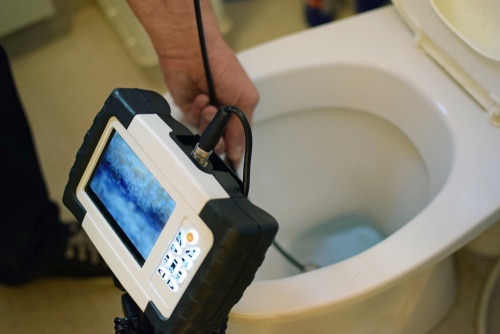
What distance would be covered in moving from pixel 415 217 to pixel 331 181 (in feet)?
0.95

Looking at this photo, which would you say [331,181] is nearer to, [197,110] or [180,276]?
[197,110]

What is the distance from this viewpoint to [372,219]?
0.91 meters

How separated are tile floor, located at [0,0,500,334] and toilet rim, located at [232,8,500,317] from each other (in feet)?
1.29

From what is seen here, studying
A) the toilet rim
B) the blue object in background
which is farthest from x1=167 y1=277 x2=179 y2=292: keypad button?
the blue object in background

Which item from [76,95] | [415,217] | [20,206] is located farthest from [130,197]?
[76,95]

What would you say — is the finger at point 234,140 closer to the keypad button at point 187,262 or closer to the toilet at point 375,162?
the toilet at point 375,162

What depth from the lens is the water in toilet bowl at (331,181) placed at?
2.68 ft

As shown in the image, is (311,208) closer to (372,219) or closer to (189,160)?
(372,219)

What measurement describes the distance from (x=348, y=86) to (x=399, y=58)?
0.26ft

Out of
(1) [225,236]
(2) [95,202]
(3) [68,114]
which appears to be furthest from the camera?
(3) [68,114]

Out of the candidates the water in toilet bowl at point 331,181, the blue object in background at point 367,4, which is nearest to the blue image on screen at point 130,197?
the water in toilet bowl at point 331,181

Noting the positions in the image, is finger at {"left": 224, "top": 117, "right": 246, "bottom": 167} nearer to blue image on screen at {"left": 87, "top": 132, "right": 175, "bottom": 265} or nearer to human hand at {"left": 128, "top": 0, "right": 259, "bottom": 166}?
human hand at {"left": 128, "top": 0, "right": 259, "bottom": 166}

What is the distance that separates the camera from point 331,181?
89cm

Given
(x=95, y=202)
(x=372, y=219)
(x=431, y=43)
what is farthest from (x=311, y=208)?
(x=95, y=202)
